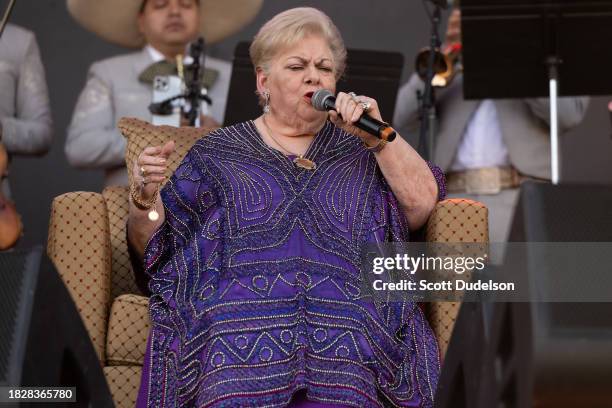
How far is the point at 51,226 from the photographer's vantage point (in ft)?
12.3

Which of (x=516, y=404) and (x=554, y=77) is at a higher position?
(x=554, y=77)

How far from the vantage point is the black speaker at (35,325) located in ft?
6.21

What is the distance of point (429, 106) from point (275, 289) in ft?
6.55

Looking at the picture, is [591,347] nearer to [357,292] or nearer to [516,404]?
[516,404]

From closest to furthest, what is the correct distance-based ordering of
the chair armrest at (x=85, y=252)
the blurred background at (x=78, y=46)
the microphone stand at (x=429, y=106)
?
the chair armrest at (x=85, y=252), the microphone stand at (x=429, y=106), the blurred background at (x=78, y=46)

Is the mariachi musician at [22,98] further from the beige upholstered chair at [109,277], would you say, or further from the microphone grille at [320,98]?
the microphone grille at [320,98]

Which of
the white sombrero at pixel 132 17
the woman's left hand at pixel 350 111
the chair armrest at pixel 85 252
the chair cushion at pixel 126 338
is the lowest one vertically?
the chair cushion at pixel 126 338

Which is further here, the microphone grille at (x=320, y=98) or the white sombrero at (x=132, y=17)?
the white sombrero at (x=132, y=17)

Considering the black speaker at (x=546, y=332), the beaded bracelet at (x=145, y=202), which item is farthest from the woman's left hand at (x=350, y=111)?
the black speaker at (x=546, y=332)

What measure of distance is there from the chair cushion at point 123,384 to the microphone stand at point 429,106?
5.61 feet

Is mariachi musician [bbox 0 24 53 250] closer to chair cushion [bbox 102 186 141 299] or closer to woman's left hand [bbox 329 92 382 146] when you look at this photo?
chair cushion [bbox 102 186 141 299]

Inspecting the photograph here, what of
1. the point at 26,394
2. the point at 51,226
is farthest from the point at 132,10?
the point at 26,394

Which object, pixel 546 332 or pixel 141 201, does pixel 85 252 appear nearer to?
pixel 141 201

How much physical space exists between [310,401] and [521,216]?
4.13 feet
